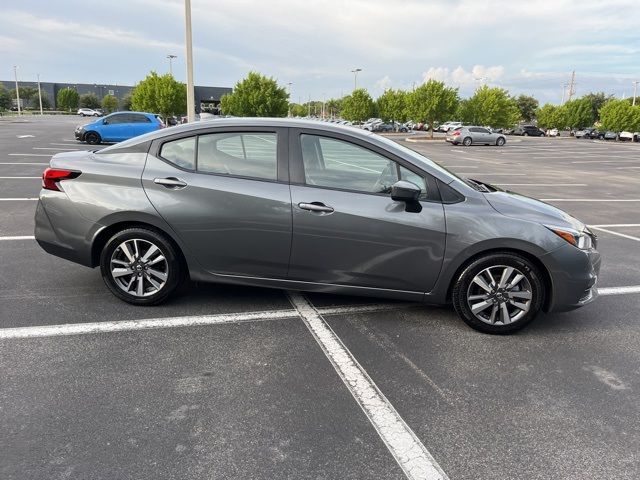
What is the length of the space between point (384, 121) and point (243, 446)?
73891 mm

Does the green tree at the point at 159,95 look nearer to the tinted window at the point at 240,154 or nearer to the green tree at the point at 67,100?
the tinted window at the point at 240,154

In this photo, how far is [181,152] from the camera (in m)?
4.16

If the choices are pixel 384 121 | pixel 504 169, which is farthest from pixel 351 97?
pixel 504 169

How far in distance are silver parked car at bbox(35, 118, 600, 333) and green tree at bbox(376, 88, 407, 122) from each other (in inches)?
2326

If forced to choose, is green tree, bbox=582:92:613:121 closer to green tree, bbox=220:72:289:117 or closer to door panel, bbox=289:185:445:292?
green tree, bbox=220:72:289:117

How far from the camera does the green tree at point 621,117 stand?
5909 centimetres

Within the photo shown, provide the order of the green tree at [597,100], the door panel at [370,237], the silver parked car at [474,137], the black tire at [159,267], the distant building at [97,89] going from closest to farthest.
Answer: the door panel at [370,237] < the black tire at [159,267] < the silver parked car at [474,137] < the green tree at [597,100] < the distant building at [97,89]

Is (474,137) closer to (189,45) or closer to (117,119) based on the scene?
(189,45)

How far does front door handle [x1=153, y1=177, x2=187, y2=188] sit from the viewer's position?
4.02 metres

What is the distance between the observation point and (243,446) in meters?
2.53

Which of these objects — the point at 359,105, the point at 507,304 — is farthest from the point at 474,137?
the point at 507,304

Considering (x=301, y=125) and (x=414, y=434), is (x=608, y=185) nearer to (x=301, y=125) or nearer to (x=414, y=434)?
(x=301, y=125)

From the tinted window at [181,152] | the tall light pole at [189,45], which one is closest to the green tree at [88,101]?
the tall light pole at [189,45]

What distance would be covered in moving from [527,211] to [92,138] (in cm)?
2324
